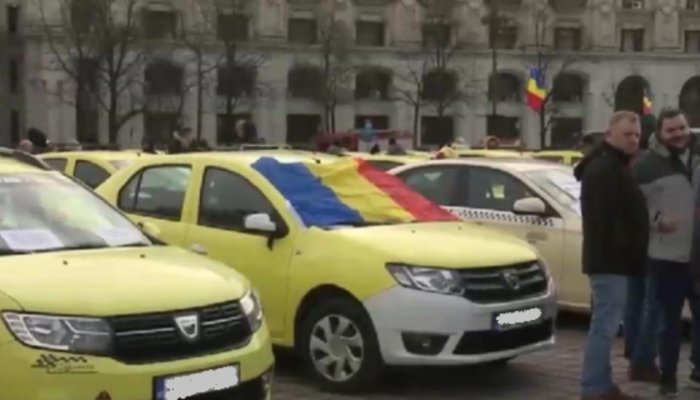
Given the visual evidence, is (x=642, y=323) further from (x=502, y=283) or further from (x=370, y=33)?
(x=370, y=33)

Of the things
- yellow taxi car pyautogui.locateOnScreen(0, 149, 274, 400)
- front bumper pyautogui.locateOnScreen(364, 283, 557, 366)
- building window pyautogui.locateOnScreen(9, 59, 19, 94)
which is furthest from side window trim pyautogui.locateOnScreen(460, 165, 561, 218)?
building window pyautogui.locateOnScreen(9, 59, 19, 94)

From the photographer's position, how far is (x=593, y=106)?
78.9 metres

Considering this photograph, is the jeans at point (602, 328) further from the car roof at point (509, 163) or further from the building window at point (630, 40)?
the building window at point (630, 40)

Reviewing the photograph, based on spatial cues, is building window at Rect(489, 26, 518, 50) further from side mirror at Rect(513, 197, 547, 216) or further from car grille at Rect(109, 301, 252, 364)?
car grille at Rect(109, 301, 252, 364)

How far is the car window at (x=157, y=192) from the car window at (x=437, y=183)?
11.5 feet

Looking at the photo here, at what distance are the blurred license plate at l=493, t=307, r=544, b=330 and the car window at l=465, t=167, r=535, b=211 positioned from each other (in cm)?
337

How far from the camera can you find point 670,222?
8.34m

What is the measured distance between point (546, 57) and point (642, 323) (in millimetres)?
68937

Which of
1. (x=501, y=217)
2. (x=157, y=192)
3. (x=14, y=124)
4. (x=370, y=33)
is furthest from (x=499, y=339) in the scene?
(x=14, y=124)

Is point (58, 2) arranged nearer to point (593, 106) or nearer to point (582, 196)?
point (593, 106)

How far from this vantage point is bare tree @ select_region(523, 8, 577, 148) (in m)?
76.6

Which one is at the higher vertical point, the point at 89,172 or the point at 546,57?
the point at 546,57

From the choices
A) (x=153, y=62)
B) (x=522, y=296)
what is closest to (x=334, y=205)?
(x=522, y=296)

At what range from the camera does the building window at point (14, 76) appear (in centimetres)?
7525
